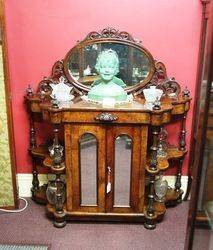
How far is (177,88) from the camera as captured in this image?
237 centimetres

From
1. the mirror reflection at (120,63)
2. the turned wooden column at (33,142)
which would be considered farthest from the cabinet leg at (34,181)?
the mirror reflection at (120,63)

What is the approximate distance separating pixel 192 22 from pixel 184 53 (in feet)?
0.73

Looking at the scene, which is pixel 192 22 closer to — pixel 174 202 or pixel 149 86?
pixel 149 86

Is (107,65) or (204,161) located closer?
(204,161)

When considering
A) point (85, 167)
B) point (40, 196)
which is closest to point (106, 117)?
point (85, 167)

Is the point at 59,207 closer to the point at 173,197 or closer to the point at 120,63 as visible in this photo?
the point at 173,197

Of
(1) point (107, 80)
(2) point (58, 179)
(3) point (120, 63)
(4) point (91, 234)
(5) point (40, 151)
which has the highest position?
(3) point (120, 63)

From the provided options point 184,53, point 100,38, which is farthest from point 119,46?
point 184,53

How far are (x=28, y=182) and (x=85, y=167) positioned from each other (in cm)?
72

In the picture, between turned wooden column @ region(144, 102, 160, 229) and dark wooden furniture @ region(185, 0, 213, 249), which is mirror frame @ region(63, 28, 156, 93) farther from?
dark wooden furniture @ region(185, 0, 213, 249)

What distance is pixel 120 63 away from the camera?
2334mm

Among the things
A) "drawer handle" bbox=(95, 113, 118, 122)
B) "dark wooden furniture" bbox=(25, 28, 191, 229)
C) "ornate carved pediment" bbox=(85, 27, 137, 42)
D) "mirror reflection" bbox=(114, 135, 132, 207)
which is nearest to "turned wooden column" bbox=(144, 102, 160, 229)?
"dark wooden furniture" bbox=(25, 28, 191, 229)

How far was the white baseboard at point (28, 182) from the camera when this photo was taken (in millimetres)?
2670

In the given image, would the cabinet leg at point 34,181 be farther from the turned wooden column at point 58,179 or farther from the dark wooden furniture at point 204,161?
the dark wooden furniture at point 204,161
